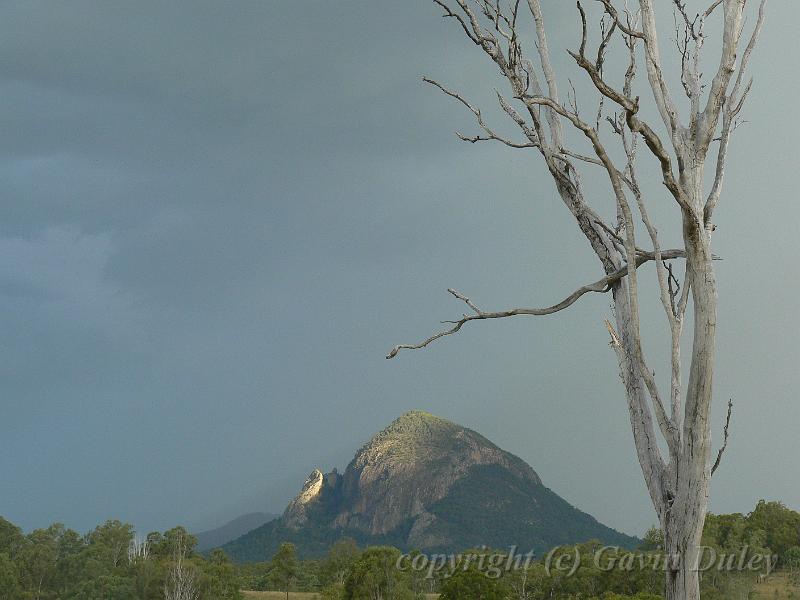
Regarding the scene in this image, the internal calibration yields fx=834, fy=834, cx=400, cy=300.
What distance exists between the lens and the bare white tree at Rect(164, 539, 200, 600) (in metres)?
40.0

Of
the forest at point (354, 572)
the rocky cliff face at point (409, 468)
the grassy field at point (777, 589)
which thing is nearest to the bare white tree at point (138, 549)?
the forest at point (354, 572)

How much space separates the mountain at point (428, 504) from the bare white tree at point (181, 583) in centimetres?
7744

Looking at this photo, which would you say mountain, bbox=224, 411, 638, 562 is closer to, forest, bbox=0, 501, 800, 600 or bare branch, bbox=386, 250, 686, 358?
forest, bbox=0, 501, 800, 600

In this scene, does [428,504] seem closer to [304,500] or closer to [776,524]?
[304,500]

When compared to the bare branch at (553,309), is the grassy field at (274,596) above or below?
below

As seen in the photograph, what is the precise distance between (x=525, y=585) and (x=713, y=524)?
16.5m

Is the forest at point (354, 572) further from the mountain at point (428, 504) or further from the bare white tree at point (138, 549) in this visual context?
the mountain at point (428, 504)

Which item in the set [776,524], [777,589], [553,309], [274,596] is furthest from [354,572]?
[553,309]

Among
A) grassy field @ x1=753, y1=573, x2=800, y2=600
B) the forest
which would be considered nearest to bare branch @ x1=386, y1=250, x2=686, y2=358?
the forest

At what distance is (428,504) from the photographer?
146 meters

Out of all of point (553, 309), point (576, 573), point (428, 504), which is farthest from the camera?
point (428, 504)

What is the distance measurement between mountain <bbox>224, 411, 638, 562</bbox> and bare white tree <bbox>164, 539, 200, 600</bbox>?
254 feet

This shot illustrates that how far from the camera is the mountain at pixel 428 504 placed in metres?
129

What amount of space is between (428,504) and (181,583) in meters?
109
